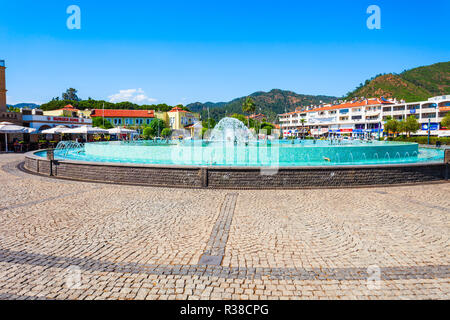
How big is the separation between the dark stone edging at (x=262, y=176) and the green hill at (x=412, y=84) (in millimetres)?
125310

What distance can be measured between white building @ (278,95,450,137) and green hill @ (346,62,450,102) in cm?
4656

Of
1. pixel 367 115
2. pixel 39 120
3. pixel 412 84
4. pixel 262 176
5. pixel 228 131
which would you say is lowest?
pixel 262 176

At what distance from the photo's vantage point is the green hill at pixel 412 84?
12331 centimetres

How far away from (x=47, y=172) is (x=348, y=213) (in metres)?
13.7

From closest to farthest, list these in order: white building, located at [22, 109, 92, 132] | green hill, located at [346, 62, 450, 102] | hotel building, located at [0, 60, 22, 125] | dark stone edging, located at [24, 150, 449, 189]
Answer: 1. dark stone edging, located at [24, 150, 449, 189]
2. hotel building, located at [0, 60, 22, 125]
3. white building, located at [22, 109, 92, 132]
4. green hill, located at [346, 62, 450, 102]

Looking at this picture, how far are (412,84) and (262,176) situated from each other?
150 m

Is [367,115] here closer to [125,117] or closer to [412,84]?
[125,117]

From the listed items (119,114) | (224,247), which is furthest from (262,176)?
(119,114)

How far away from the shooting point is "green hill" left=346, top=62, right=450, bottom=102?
12331 cm

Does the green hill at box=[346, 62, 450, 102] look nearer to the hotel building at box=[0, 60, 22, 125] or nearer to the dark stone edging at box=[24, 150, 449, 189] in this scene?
the dark stone edging at box=[24, 150, 449, 189]

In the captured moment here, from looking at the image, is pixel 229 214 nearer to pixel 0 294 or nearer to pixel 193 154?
pixel 0 294

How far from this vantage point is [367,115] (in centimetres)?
7969

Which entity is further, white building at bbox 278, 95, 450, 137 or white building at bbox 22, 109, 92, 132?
white building at bbox 278, 95, 450, 137

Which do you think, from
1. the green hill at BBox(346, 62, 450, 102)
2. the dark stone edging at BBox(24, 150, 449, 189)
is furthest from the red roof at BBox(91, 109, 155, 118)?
the green hill at BBox(346, 62, 450, 102)
